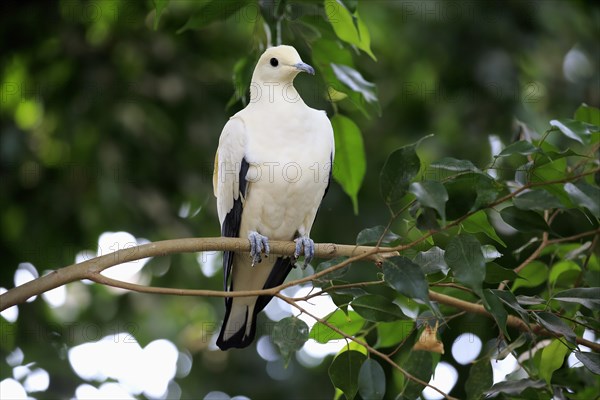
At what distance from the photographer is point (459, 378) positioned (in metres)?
3.20

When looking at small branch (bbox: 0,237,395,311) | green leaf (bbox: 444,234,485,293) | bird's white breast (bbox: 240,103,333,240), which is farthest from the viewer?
bird's white breast (bbox: 240,103,333,240)

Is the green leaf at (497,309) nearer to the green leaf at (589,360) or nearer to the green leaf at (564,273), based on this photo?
the green leaf at (589,360)

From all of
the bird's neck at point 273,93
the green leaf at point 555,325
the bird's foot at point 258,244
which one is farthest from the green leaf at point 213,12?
the green leaf at point 555,325

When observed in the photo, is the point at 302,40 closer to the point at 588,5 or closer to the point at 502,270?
the point at 502,270

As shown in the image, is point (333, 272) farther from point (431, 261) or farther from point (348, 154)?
point (348, 154)

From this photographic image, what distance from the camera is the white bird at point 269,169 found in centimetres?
299

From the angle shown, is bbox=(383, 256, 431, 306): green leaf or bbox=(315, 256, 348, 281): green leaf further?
bbox=(315, 256, 348, 281): green leaf

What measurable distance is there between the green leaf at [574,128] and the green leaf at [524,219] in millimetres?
236

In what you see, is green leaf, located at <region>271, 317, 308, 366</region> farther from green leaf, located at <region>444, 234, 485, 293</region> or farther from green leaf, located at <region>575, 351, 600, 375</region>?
green leaf, located at <region>575, 351, 600, 375</region>

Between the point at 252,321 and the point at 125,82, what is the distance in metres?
2.50

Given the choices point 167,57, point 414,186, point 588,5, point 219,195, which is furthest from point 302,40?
point 588,5

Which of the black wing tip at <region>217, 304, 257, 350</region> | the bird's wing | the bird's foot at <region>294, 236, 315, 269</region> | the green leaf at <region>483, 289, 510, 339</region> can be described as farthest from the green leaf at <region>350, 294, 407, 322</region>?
the black wing tip at <region>217, 304, 257, 350</region>

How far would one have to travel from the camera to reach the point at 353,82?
109 inches

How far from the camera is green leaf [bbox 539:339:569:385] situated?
2.28 meters
